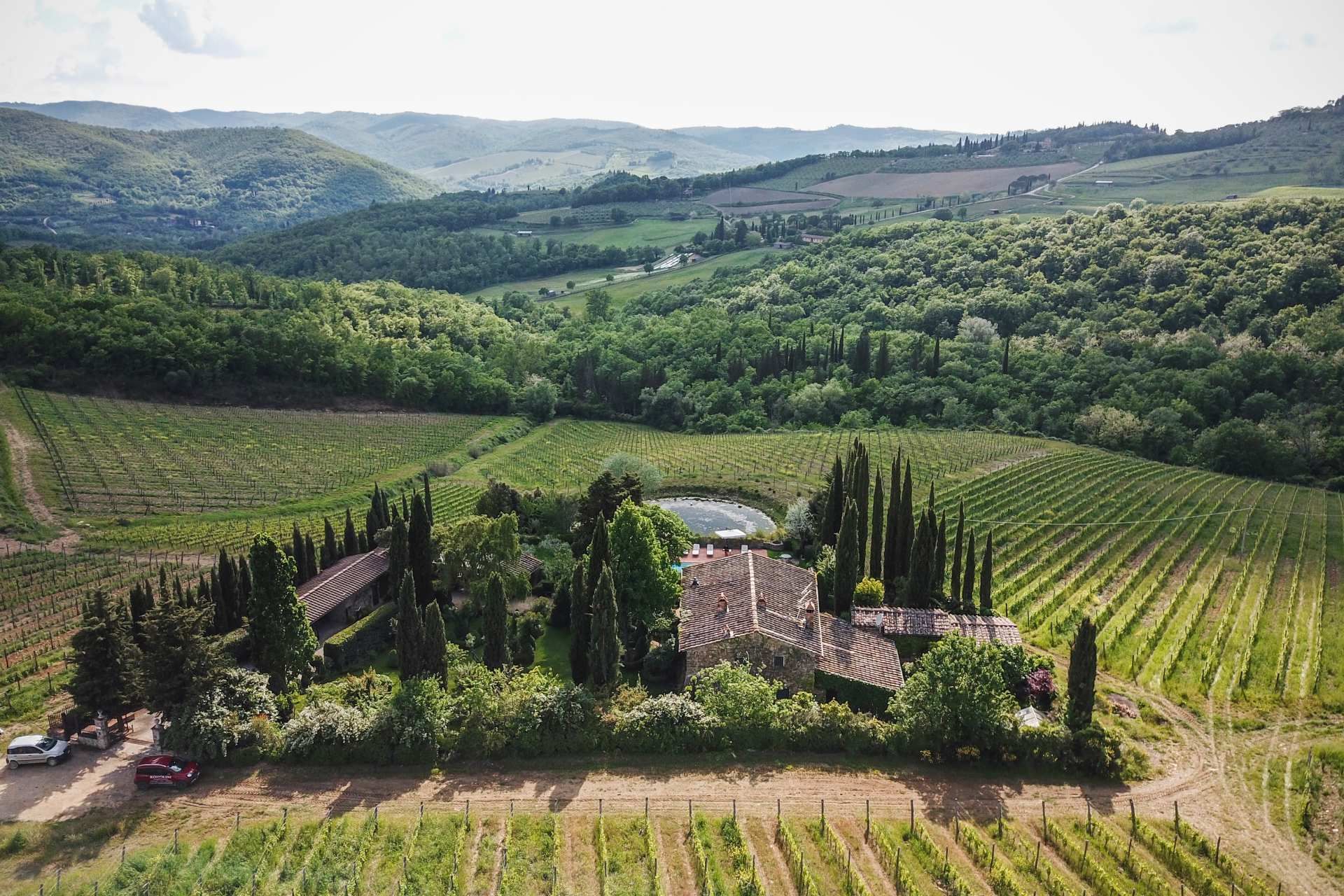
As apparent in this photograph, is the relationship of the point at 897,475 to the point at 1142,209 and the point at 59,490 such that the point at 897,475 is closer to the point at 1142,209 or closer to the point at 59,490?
the point at 59,490

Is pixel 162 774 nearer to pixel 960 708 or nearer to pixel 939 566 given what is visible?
pixel 960 708

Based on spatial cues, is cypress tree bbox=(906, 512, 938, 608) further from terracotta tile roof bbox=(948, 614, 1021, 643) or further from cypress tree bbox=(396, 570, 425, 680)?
cypress tree bbox=(396, 570, 425, 680)

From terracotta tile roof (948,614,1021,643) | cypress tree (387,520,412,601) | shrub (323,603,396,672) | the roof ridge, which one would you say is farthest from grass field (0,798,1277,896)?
cypress tree (387,520,412,601)

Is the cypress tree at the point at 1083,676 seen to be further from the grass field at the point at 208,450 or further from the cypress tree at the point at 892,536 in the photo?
the grass field at the point at 208,450

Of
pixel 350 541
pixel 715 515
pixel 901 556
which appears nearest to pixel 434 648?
pixel 350 541

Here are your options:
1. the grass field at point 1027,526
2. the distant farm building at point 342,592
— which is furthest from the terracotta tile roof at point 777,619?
the distant farm building at point 342,592

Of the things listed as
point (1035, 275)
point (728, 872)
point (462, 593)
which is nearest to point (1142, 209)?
point (1035, 275)
